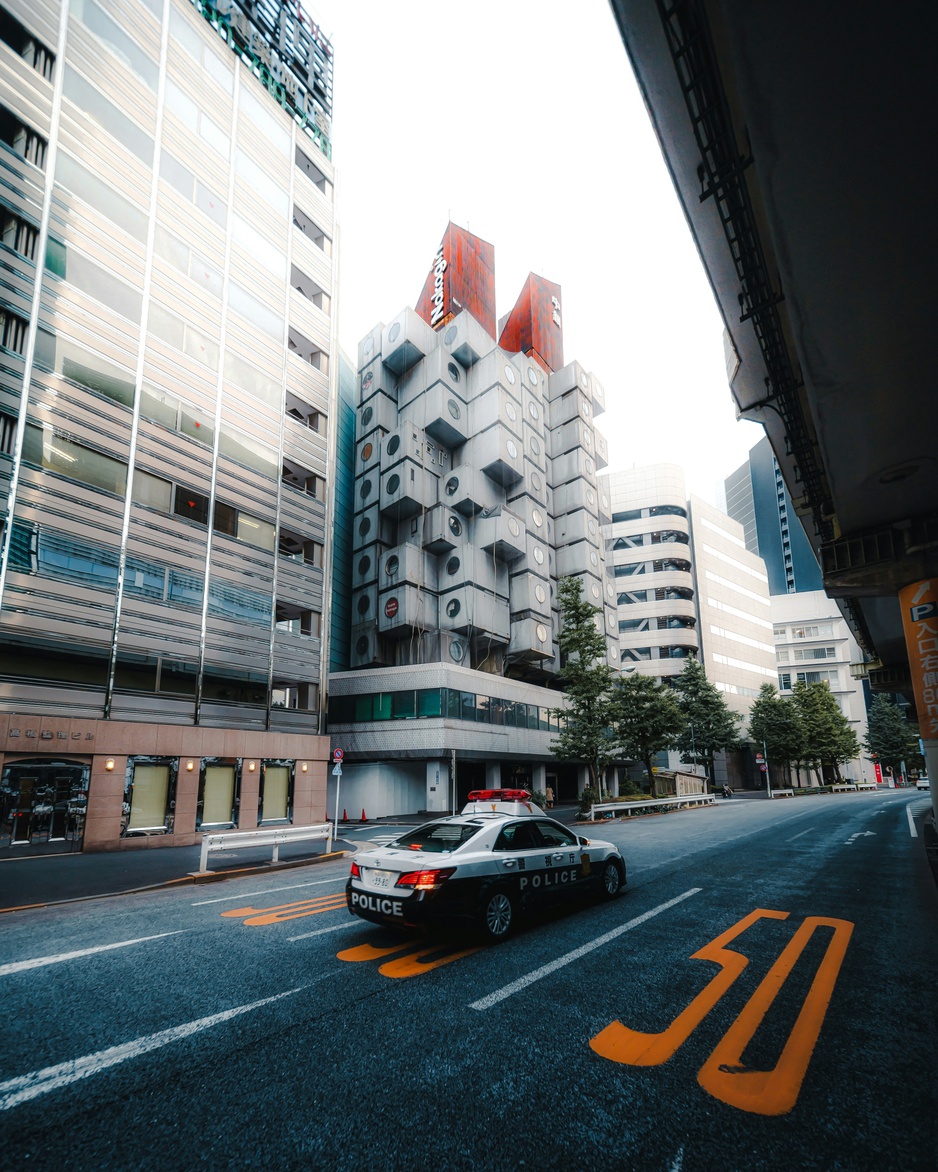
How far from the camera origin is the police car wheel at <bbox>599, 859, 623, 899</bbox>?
368 inches

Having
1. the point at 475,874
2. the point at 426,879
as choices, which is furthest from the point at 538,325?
the point at 426,879

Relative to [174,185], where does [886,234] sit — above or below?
below

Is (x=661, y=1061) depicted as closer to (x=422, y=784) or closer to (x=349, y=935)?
(x=349, y=935)

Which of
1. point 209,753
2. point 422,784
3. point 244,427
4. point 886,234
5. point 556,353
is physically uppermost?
point 556,353

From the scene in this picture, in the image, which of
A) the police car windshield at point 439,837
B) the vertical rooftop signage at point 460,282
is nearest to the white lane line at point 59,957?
the police car windshield at point 439,837

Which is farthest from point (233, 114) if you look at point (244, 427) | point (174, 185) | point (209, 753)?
point (209, 753)

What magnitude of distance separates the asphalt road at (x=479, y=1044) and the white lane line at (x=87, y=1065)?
0.02 metres

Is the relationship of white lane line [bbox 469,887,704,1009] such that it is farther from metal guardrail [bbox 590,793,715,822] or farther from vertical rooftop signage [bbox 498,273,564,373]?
vertical rooftop signage [bbox 498,273,564,373]

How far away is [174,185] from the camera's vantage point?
2545cm

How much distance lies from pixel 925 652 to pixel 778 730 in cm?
5446

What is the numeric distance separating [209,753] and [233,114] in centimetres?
3069

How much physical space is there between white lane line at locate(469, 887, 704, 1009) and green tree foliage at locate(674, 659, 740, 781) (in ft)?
164

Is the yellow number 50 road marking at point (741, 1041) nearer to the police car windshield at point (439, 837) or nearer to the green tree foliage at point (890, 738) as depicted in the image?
the police car windshield at point (439, 837)

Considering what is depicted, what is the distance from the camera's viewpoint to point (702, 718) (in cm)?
5566
